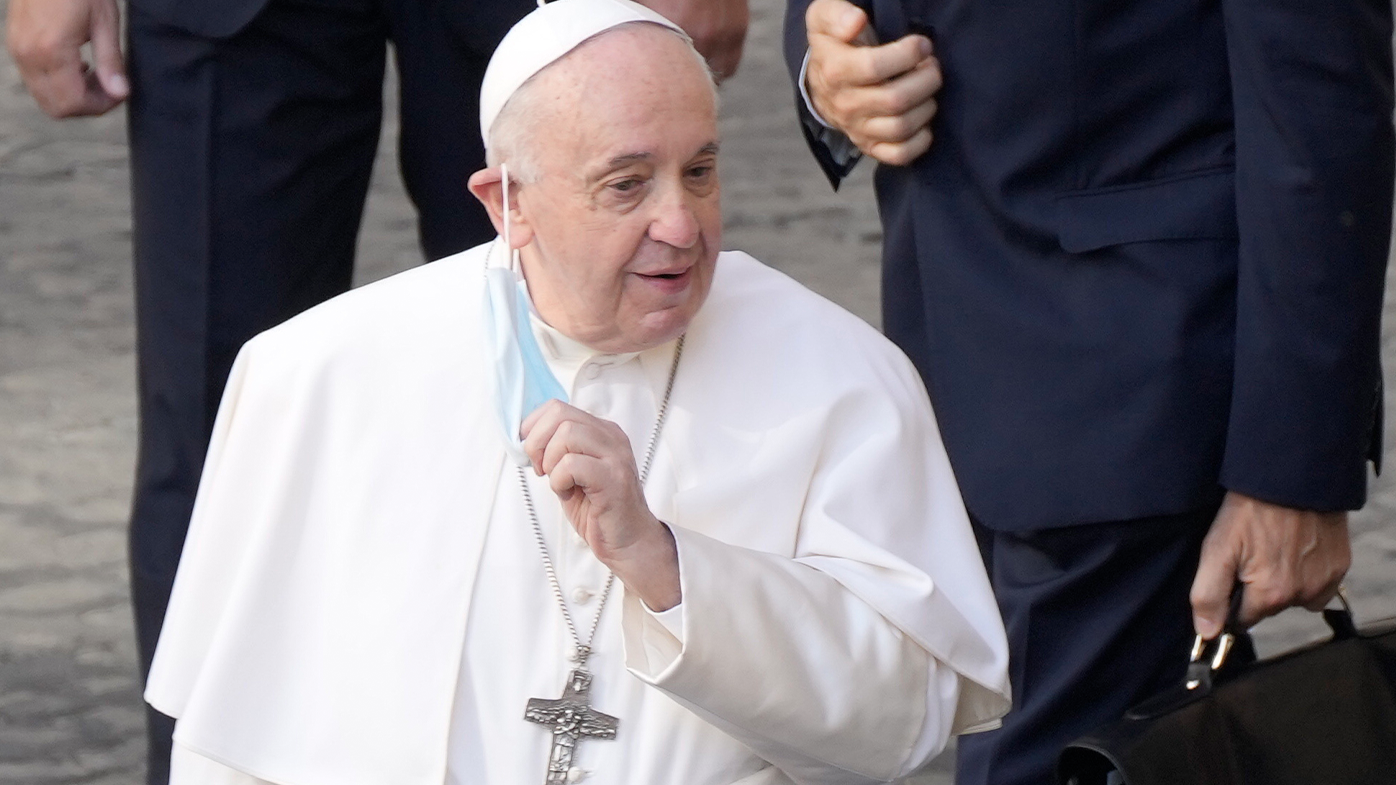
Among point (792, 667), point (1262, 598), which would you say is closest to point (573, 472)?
point (792, 667)

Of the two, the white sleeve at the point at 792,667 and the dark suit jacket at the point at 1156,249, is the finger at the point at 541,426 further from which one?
the dark suit jacket at the point at 1156,249

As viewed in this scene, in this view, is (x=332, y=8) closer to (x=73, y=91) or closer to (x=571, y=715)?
(x=73, y=91)

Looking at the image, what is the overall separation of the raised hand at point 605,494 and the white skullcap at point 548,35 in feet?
1.48

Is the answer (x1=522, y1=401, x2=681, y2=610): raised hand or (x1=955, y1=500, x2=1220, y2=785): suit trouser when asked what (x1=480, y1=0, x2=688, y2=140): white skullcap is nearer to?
(x1=522, y1=401, x2=681, y2=610): raised hand

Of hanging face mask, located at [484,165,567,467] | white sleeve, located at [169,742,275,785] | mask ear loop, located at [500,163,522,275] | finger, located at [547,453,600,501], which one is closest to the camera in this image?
finger, located at [547,453,600,501]

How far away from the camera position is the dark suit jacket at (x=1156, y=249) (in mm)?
2381

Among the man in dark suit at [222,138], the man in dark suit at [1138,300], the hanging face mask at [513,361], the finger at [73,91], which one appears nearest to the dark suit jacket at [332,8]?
the man in dark suit at [222,138]

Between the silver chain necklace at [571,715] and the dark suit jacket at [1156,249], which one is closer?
the dark suit jacket at [1156,249]

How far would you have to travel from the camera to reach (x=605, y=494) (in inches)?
87.8

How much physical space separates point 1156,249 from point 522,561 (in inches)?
32.6

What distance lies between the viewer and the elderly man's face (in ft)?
8.02

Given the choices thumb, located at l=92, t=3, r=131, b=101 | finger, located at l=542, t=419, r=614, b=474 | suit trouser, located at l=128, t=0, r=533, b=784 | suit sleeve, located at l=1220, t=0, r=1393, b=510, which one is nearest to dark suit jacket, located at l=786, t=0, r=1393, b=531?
suit sleeve, located at l=1220, t=0, r=1393, b=510

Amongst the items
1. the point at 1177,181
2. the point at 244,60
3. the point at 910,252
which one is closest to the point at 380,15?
the point at 244,60

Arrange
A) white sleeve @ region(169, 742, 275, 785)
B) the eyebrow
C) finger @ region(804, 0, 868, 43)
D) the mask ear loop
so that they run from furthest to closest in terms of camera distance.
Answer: finger @ region(804, 0, 868, 43) → white sleeve @ region(169, 742, 275, 785) → the mask ear loop → the eyebrow
